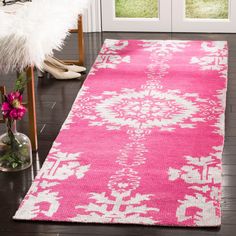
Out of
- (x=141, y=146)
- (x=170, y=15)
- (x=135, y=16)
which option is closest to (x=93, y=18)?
(x=135, y=16)

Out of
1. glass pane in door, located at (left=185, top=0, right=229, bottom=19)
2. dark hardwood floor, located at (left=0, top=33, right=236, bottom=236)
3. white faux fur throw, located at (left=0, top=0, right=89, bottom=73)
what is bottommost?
dark hardwood floor, located at (left=0, top=33, right=236, bottom=236)

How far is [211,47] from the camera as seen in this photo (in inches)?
210

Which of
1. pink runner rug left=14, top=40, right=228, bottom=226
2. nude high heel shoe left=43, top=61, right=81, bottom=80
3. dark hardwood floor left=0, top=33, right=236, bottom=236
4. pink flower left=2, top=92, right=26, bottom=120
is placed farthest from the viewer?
nude high heel shoe left=43, top=61, right=81, bottom=80

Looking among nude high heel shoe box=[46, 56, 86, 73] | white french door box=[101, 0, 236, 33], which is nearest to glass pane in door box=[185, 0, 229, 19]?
white french door box=[101, 0, 236, 33]

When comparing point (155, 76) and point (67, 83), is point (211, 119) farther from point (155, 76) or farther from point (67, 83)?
point (67, 83)

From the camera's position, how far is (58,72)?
4.82 meters

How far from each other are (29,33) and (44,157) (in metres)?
0.64

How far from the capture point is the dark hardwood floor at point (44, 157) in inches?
122

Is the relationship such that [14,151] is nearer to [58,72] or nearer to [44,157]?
[44,157]

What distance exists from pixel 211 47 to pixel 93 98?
48.8 inches

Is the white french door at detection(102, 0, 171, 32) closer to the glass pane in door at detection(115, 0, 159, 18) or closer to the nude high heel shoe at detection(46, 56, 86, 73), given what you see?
the glass pane in door at detection(115, 0, 159, 18)

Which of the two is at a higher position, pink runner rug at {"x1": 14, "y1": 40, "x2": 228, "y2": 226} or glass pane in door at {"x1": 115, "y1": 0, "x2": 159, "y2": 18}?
glass pane in door at {"x1": 115, "y1": 0, "x2": 159, "y2": 18}

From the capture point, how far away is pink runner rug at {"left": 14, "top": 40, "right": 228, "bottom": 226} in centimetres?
326

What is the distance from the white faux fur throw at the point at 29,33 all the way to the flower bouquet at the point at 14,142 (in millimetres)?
95
